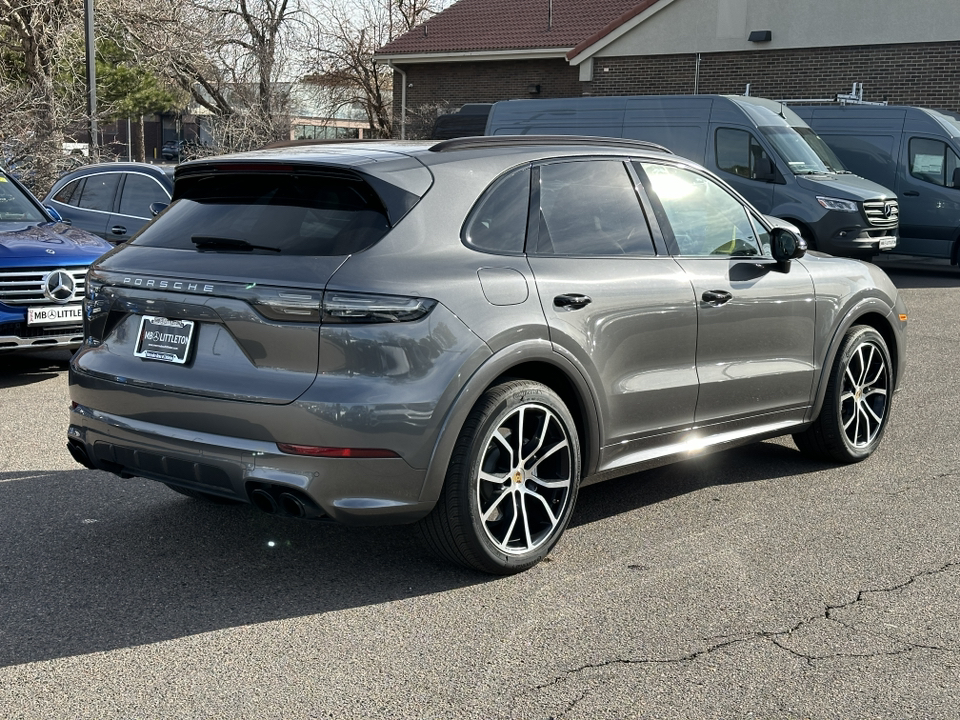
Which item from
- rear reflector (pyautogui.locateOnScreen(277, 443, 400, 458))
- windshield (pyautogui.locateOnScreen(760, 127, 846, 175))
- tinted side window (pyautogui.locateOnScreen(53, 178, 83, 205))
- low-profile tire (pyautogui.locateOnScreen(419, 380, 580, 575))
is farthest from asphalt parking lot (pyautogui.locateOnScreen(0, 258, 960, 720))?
windshield (pyautogui.locateOnScreen(760, 127, 846, 175))

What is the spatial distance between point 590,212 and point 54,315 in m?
4.92

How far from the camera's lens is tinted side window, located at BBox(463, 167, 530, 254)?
467 cm

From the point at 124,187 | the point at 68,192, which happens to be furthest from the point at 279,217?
the point at 68,192

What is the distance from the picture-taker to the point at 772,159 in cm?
1662

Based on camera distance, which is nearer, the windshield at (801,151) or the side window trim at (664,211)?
the side window trim at (664,211)

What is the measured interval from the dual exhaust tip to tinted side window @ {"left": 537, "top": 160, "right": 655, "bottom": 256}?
1.43 m

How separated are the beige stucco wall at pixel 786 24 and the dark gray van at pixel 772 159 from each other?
724 cm

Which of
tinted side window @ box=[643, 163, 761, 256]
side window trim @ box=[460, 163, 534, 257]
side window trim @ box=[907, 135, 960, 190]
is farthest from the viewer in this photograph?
side window trim @ box=[907, 135, 960, 190]

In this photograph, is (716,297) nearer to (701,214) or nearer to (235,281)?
(701,214)

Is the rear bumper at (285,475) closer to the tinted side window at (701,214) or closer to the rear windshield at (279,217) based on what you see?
the rear windshield at (279,217)

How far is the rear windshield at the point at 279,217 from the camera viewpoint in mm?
4395

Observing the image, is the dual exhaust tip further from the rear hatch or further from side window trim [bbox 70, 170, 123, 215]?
side window trim [bbox 70, 170, 123, 215]

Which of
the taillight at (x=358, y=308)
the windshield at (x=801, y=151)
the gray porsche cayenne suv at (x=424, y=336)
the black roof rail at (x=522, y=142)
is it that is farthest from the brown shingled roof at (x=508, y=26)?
the taillight at (x=358, y=308)

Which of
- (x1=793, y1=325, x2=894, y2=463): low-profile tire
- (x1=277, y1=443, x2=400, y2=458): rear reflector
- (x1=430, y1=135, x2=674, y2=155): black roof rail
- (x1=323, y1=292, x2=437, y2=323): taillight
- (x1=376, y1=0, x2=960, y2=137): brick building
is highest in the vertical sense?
(x1=376, y1=0, x2=960, y2=137): brick building
